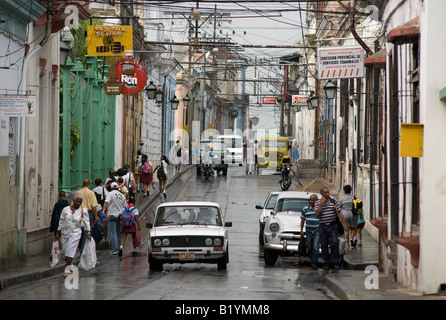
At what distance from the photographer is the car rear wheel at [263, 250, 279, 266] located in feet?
69.3

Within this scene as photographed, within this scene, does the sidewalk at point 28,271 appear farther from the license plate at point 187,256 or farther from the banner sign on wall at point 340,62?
the banner sign on wall at point 340,62

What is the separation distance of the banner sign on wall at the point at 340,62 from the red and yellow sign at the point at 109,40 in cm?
671

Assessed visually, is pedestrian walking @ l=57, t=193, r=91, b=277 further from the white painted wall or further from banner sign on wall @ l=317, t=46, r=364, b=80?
banner sign on wall @ l=317, t=46, r=364, b=80

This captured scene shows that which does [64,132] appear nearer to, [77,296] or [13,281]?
[13,281]

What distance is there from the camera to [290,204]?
22.7 meters

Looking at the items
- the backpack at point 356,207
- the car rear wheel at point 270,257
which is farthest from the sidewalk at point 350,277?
the car rear wheel at point 270,257

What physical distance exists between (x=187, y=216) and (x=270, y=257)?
246 cm

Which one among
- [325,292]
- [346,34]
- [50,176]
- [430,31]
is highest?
[346,34]

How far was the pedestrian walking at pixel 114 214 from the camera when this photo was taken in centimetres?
2248

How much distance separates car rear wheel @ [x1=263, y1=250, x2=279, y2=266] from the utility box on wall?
27.4ft

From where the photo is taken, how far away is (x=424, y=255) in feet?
43.4
